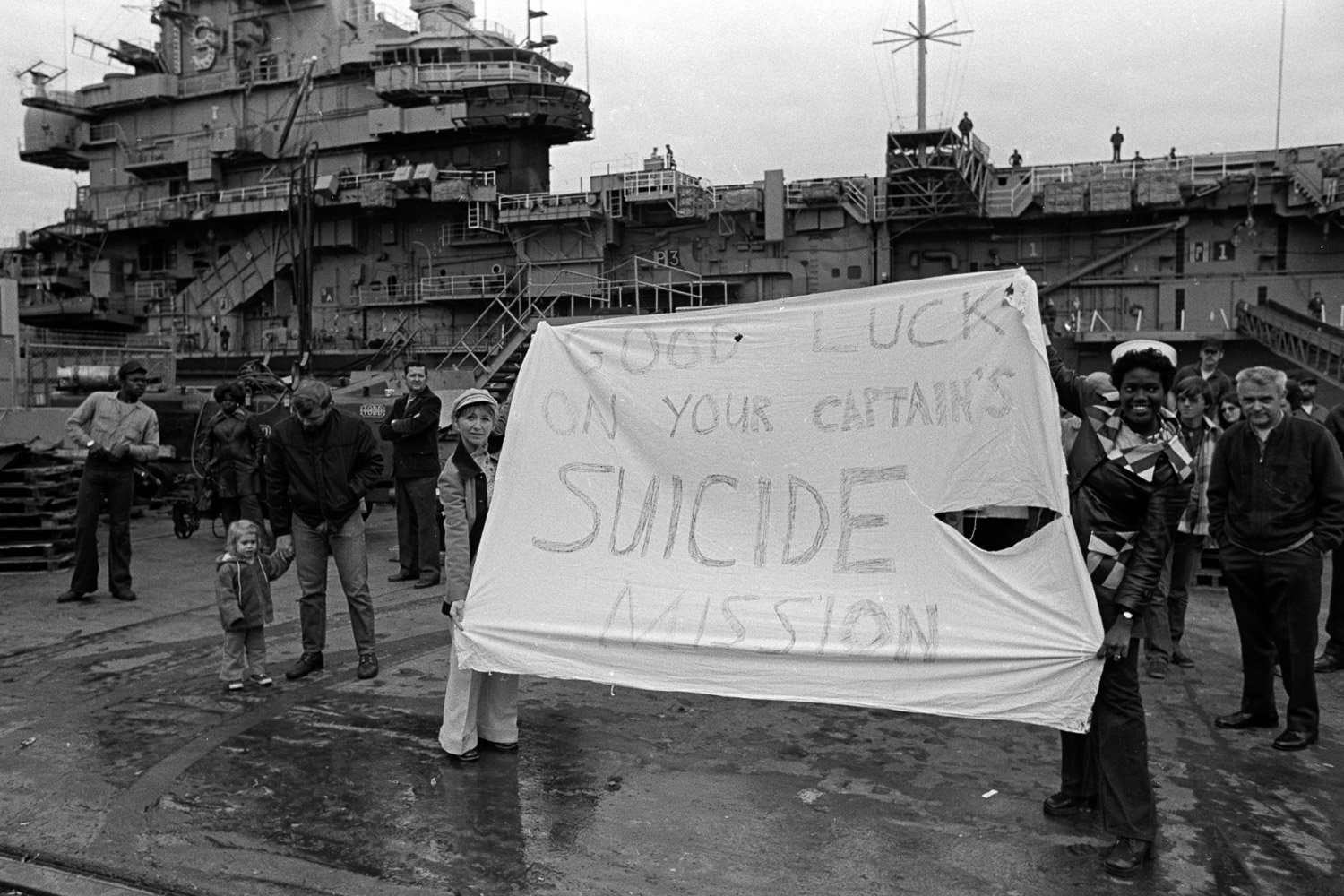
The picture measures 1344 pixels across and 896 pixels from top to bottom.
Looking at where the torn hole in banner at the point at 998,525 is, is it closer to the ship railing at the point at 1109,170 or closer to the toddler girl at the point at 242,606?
the toddler girl at the point at 242,606

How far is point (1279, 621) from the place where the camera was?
18.2 feet

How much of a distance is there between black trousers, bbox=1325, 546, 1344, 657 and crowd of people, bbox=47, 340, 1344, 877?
0.01 m

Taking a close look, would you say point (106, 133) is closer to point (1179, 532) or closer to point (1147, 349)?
point (1179, 532)

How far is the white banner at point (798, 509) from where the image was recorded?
407cm

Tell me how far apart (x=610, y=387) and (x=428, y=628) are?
12.8ft

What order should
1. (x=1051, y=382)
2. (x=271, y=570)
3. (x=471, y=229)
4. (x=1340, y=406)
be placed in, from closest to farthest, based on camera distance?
(x=1051, y=382)
(x=271, y=570)
(x=1340, y=406)
(x=471, y=229)

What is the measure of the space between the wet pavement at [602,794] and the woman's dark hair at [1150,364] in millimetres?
1860

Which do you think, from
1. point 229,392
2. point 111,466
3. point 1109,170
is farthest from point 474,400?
point 1109,170

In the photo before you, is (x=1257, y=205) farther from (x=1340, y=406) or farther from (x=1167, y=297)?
(x=1340, y=406)

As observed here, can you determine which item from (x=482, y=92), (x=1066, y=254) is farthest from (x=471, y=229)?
(x=1066, y=254)

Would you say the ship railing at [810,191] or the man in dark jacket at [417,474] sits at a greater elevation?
the ship railing at [810,191]

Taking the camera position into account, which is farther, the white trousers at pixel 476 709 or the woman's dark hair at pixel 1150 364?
the white trousers at pixel 476 709

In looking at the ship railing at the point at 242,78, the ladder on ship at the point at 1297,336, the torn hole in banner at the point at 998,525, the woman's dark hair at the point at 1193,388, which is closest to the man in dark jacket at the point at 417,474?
the torn hole in banner at the point at 998,525

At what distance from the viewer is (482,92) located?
3497 cm
